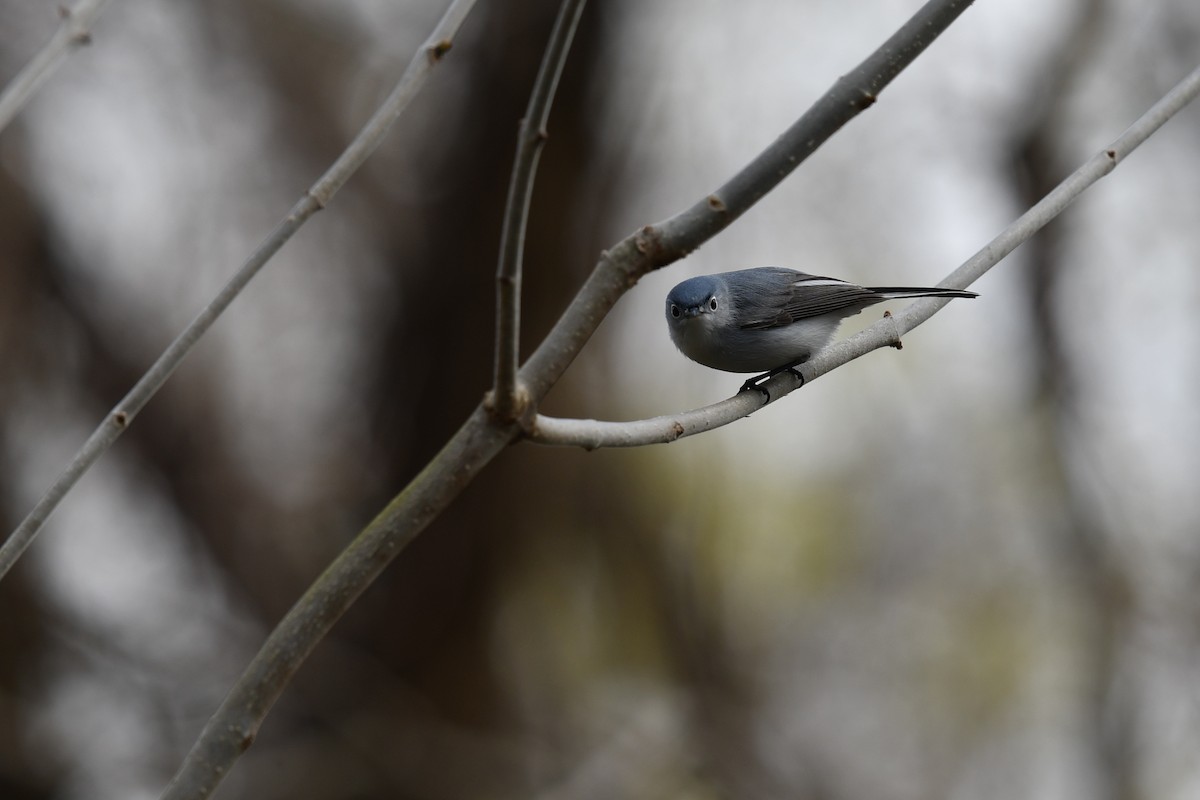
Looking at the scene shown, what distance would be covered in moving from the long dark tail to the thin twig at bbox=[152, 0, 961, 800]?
829 millimetres

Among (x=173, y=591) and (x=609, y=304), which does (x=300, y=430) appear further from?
(x=609, y=304)

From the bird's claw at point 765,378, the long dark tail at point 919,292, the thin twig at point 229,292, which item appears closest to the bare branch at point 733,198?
the thin twig at point 229,292

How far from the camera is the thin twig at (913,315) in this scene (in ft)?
5.83

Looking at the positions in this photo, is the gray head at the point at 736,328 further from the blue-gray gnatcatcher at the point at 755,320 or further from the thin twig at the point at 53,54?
the thin twig at the point at 53,54

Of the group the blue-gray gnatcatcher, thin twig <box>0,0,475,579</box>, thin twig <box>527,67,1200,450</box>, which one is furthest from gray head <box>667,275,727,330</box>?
Result: thin twig <box>0,0,475,579</box>

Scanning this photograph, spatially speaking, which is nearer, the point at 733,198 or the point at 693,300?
the point at 733,198

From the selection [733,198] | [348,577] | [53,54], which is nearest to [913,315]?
[733,198]

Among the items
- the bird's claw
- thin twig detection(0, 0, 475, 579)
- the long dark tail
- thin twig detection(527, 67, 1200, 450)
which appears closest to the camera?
thin twig detection(0, 0, 475, 579)

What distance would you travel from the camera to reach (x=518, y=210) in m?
1.47

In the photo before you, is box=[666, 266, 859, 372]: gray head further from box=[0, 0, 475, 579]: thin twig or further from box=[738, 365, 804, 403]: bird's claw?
box=[0, 0, 475, 579]: thin twig

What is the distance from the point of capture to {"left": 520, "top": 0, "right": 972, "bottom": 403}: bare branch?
1486 mm

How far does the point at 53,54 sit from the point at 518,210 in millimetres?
739

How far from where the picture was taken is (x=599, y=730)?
690 cm

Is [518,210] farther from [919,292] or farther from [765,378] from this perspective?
[765,378]
